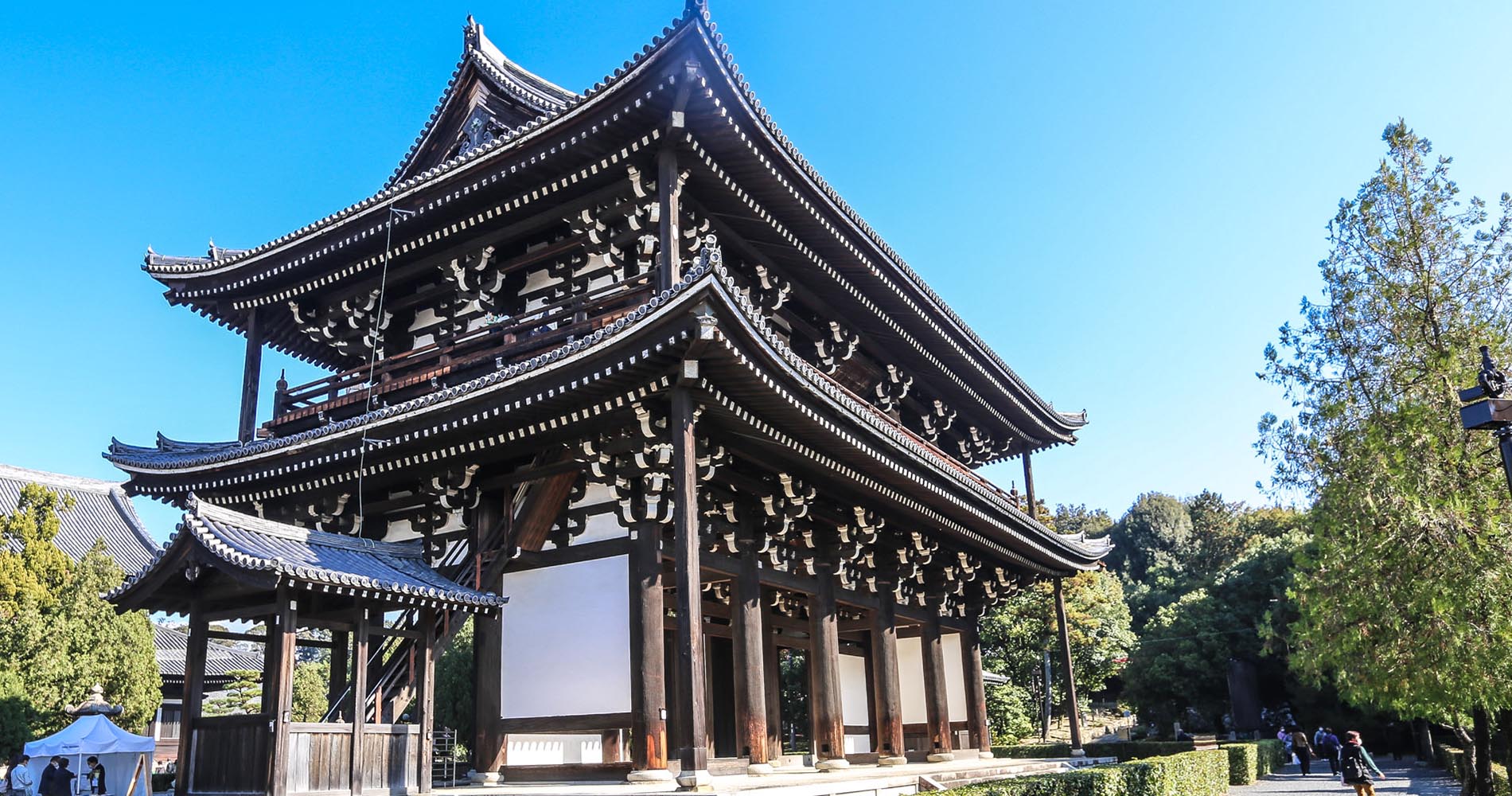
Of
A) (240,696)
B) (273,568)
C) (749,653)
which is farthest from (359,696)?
(240,696)

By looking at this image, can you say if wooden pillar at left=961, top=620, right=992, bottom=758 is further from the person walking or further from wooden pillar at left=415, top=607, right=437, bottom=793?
wooden pillar at left=415, top=607, right=437, bottom=793

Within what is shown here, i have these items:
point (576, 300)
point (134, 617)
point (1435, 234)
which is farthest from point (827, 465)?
point (134, 617)

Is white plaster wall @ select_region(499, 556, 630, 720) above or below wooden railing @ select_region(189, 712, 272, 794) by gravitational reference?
above

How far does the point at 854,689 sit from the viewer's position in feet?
73.9

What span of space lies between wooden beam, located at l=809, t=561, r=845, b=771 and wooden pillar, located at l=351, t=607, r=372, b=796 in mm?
7413

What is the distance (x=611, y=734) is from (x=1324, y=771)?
27226 mm

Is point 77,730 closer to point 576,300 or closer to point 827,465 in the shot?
point 576,300

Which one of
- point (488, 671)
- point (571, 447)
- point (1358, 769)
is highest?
point (571, 447)

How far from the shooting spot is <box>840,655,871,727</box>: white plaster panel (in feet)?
72.7

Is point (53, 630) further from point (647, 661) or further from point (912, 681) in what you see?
point (912, 681)

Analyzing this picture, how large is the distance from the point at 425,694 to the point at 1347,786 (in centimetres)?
2254

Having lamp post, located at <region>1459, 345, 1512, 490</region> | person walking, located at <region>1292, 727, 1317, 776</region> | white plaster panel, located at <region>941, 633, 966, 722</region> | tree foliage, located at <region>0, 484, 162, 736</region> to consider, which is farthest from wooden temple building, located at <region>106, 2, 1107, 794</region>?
person walking, located at <region>1292, 727, 1317, 776</region>

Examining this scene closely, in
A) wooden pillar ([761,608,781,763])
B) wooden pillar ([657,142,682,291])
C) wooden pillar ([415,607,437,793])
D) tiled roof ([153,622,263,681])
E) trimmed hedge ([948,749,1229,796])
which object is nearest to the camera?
wooden pillar ([415,607,437,793])

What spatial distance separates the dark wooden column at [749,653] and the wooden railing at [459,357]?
3955 millimetres
